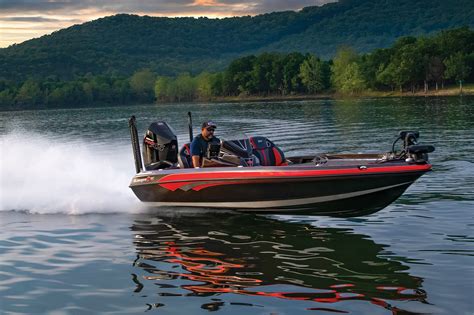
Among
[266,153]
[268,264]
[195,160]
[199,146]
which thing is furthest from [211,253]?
[266,153]

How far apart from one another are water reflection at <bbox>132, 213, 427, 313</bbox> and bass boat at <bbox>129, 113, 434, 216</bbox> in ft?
1.70

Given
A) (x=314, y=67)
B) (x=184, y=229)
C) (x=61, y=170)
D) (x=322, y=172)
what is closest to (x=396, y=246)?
(x=322, y=172)

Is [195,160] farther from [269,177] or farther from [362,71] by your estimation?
[362,71]

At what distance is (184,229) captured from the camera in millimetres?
13500

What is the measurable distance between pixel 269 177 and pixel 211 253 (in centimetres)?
206

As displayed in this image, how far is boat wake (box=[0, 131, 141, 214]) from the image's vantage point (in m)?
15.6

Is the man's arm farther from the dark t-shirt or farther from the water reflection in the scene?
the water reflection

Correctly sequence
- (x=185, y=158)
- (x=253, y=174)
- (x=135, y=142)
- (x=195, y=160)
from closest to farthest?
(x=253, y=174) < (x=195, y=160) < (x=185, y=158) < (x=135, y=142)

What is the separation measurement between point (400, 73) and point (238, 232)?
110 metres

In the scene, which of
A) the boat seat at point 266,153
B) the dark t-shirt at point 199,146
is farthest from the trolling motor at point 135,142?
the boat seat at point 266,153

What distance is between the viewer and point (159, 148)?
588 inches

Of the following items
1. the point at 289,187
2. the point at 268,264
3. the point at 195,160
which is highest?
the point at 195,160

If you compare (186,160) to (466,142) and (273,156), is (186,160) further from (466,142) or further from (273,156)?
(466,142)

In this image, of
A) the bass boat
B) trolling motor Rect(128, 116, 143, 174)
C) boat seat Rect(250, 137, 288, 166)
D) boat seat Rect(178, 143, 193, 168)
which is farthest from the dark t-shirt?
trolling motor Rect(128, 116, 143, 174)
